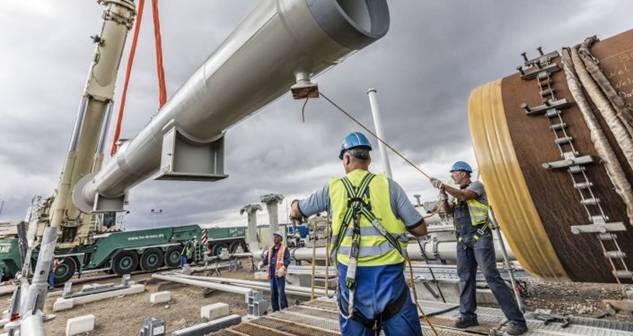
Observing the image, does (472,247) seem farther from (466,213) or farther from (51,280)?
(51,280)

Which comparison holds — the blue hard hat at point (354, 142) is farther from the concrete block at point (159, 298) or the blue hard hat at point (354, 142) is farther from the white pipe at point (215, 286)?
the concrete block at point (159, 298)

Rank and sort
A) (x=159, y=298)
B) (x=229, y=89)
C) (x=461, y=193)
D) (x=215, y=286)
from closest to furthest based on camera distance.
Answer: (x=229, y=89) → (x=461, y=193) → (x=215, y=286) → (x=159, y=298)

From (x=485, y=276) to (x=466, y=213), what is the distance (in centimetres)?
69

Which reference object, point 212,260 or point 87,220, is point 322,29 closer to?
point 87,220

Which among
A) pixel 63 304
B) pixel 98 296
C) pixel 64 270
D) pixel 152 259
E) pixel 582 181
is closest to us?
pixel 582 181

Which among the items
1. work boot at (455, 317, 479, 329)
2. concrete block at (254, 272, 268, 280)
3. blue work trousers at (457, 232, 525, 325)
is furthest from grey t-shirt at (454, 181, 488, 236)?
concrete block at (254, 272, 268, 280)

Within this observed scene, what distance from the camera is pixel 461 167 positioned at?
3660mm

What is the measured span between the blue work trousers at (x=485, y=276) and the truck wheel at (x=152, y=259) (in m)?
16.9

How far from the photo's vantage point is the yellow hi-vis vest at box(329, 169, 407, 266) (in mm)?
1972

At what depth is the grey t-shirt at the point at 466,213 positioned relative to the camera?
328cm

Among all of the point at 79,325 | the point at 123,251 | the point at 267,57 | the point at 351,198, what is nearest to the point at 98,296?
the point at 79,325

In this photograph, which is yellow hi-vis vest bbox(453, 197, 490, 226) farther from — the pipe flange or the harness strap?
the pipe flange

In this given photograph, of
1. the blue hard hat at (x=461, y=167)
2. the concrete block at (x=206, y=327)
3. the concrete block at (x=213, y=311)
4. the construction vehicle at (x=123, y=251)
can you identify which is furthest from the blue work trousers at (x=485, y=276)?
the construction vehicle at (x=123, y=251)

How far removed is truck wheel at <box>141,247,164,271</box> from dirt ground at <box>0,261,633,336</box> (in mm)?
5132
